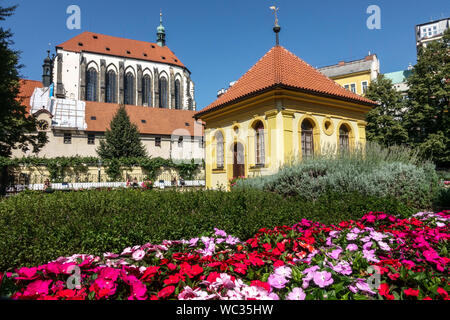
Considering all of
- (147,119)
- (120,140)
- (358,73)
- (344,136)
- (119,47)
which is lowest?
(344,136)

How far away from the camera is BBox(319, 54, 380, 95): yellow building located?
42.8 metres

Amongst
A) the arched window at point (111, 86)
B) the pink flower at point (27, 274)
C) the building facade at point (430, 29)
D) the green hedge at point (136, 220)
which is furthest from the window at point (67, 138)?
the building facade at point (430, 29)

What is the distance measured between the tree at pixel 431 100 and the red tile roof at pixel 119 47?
49.7 m

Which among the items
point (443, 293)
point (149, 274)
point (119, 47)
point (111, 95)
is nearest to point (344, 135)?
point (443, 293)

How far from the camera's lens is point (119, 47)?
208 feet

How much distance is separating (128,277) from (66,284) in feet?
1.78

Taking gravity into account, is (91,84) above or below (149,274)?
above

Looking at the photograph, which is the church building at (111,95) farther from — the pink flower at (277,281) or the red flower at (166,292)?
the pink flower at (277,281)

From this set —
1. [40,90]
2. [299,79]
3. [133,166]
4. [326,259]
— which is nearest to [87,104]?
[40,90]

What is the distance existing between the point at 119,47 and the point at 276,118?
198 feet

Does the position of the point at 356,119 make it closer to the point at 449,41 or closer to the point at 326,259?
the point at 326,259

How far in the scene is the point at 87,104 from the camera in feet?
140

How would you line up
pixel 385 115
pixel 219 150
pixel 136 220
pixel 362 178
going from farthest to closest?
pixel 385 115 → pixel 219 150 → pixel 362 178 → pixel 136 220

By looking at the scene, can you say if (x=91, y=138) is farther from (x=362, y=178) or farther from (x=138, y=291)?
(x=138, y=291)
